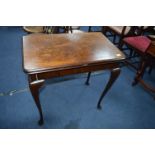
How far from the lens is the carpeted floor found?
61.2 inches

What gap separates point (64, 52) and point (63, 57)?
0.07m

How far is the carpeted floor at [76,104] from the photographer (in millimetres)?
1554

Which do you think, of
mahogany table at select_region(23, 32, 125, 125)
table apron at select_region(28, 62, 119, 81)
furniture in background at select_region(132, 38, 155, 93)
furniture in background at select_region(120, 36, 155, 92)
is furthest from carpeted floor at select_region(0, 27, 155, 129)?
table apron at select_region(28, 62, 119, 81)

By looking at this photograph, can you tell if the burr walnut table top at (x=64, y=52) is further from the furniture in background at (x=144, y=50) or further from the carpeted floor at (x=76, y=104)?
the carpeted floor at (x=76, y=104)

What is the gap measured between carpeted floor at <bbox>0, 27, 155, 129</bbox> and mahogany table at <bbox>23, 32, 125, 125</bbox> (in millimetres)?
436

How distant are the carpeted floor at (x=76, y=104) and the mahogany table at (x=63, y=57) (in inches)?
17.2

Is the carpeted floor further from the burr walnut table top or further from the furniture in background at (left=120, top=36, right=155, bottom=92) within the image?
the burr walnut table top

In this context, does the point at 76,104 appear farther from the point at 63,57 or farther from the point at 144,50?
the point at 144,50

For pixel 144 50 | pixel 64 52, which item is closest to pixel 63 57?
pixel 64 52

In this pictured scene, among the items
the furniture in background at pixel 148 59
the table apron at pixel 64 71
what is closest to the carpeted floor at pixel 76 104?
the furniture in background at pixel 148 59

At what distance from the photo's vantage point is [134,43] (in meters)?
1.93

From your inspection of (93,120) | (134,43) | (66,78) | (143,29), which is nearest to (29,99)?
(66,78)

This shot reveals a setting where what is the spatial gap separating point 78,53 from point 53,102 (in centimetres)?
76

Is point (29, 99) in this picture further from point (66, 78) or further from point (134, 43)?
point (134, 43)
